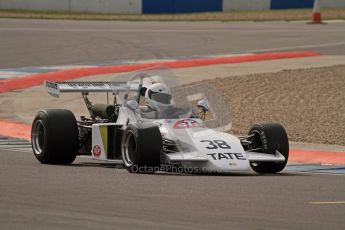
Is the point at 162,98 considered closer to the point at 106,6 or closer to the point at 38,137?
the point at 38,137

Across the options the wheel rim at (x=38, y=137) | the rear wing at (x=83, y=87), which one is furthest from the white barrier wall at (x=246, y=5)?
the wheel rim at (x=38, y=137)

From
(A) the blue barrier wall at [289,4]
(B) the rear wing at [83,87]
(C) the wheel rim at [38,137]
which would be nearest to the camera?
(C) the wheel rim at [38,137]

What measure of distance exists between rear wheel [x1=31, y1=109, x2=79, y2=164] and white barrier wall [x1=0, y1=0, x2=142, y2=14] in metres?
35.3

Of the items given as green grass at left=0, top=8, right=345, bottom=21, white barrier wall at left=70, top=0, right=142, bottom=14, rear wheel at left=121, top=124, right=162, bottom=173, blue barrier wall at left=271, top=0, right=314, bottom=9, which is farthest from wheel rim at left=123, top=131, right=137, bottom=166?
blue barrier wall at left=271, top=0, right=314, bottom=9

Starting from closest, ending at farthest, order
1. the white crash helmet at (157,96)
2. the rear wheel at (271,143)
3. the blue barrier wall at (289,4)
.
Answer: the rear wheel at (271,143), the white crash helmet at (157,96), the blue barrier wall at (289,4)

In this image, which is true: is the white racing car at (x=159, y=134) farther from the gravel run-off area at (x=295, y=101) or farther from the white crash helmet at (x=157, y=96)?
the gravel run-off area at (x=295, y=101)

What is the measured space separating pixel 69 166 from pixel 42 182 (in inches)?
89.3

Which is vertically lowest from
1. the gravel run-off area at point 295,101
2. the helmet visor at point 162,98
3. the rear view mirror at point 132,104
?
the gravel run-off area at point 295,101

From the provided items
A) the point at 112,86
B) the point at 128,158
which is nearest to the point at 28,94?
the point at 112,86

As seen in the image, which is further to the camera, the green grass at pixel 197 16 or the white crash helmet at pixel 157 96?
the green grass at pixel 197 16

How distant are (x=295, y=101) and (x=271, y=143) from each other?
823 centimetres

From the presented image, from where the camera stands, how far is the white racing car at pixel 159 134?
1304 cm

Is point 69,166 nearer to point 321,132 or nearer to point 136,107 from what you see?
point 136,107

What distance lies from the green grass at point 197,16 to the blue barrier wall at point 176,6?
563mm
